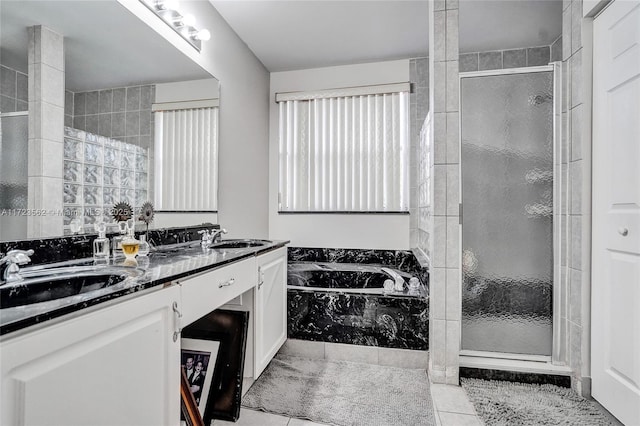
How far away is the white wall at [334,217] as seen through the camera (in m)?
3.41

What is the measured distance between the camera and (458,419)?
1.66 meters

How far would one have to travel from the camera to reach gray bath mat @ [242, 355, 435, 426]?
1.73m

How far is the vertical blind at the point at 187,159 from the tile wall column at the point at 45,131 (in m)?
0.63

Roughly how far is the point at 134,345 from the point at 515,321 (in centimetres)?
215

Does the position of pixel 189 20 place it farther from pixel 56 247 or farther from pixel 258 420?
pixel 258 420

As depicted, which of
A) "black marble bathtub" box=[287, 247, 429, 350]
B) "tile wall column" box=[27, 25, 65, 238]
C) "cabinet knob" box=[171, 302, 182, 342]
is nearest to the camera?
"cabinet knob" box=[171, 302, 182, 342]

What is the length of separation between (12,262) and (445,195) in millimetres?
2007

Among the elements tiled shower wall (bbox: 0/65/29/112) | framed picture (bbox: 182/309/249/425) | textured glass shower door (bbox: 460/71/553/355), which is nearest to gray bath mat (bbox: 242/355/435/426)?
framed picture (bbox: 182/309/249/425)

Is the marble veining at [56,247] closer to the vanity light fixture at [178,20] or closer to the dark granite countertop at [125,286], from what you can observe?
the dark granite countertop at [125,286]

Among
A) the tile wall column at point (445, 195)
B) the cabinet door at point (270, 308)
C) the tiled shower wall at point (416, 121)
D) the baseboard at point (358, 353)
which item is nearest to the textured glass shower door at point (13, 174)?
the cabinet door at point (270, 308)

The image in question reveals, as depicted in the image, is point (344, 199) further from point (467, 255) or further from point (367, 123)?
point (467, 255)

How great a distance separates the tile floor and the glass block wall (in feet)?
3.93

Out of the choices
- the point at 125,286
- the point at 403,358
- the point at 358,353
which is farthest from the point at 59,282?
the point at 403,358

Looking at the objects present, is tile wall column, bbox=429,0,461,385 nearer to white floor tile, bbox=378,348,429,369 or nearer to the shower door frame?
the shower door frame
